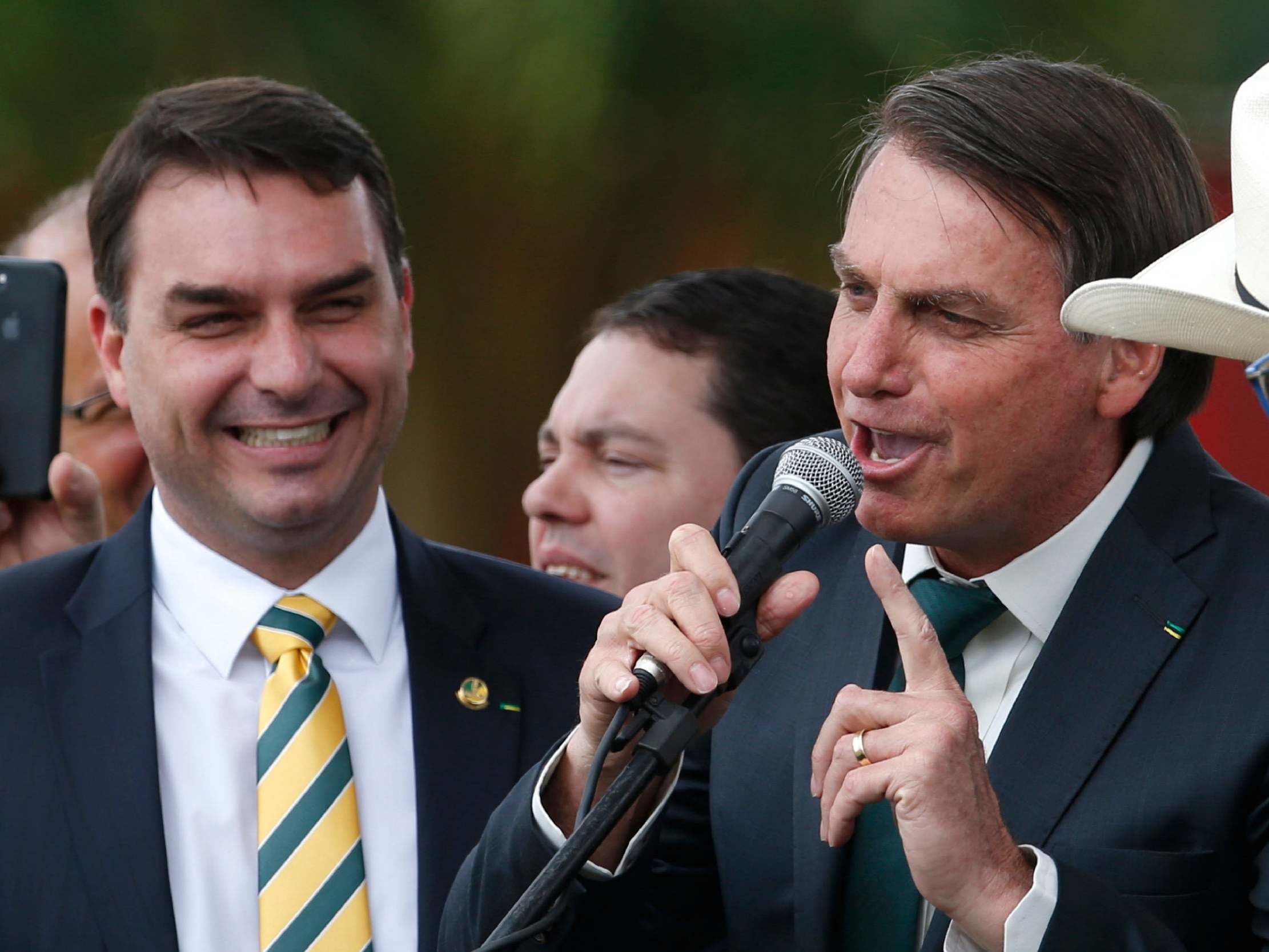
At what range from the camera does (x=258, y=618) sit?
123 inches

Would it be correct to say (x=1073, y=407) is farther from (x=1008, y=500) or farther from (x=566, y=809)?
(x=566, y=809)

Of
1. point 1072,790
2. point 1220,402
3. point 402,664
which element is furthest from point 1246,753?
point 1220,402

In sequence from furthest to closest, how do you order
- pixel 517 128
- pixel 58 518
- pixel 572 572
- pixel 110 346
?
pixel 517 128 < pixel 572 572 < pixel 58 518 < pixel 110 346

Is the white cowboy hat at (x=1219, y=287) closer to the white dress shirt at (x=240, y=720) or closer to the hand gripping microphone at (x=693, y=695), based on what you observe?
the hand gripping microphone at (x=693, y=695)

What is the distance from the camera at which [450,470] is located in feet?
25.1

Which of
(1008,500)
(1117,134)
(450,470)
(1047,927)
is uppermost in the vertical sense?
(1117,134)

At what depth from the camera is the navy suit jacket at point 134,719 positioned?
2771 mm

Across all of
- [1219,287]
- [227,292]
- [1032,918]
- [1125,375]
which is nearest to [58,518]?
[227,292]

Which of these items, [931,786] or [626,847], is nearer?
[931,786]

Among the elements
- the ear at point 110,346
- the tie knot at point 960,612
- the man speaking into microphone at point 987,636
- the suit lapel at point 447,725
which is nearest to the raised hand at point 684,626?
the man speaking into microphone at point 987,636

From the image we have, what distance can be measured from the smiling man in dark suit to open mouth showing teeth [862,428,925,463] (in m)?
0.98

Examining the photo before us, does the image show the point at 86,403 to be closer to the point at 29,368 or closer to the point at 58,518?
the point at 58,518

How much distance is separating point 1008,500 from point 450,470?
5.34 m

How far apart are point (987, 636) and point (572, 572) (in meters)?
1.87
